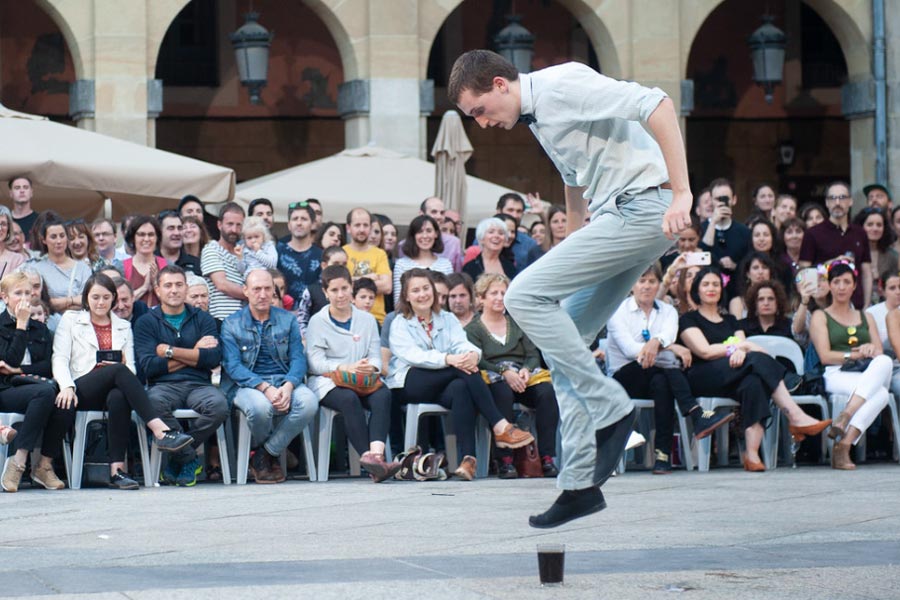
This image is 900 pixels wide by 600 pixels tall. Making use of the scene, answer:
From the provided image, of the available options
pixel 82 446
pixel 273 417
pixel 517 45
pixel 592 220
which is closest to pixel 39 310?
pixel 82 446

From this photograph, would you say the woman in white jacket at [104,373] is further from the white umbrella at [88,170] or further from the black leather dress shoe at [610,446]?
the black leather dress shoe at [610,446]

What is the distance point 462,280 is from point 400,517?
429cm

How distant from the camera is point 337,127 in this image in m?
26.4

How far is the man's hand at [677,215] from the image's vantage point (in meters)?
6.39

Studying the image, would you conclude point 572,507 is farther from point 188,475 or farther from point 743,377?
point 743,377

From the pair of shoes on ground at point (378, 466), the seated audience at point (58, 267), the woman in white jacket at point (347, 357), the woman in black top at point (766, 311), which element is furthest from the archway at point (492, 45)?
the pair of shoes on ground at point (378, 466)

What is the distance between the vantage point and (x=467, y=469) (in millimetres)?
11398

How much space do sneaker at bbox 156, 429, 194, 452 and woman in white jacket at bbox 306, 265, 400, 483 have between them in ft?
4.02

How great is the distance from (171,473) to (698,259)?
179 inches

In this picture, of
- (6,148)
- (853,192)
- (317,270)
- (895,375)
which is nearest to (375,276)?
(317,270)

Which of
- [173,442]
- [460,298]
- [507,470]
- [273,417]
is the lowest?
[507,470]

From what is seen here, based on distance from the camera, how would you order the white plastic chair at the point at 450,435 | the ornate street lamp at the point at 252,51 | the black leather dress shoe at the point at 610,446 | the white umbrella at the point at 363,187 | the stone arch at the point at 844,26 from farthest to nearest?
the stone arch at the point at 844,26, the ornate street lamp at the point at 252,51, the white umbrella at the point at 363,187, the white plastic chair at the point at 450,435, the black leather dress shoe at the point at 610,446

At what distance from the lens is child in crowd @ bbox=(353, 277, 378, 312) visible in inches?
493

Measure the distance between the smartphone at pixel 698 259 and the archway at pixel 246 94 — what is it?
44.2ft
